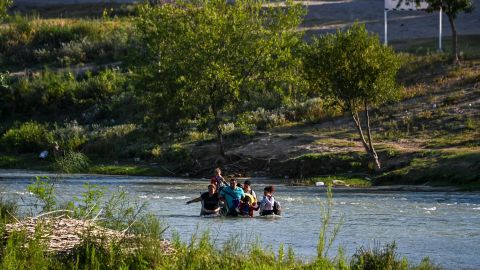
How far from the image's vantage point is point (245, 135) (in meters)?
54.4

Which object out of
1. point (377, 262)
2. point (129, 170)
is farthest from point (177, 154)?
point (377, 262)

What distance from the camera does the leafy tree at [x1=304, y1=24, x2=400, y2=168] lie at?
44062mm

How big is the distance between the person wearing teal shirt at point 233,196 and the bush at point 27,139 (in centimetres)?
2714

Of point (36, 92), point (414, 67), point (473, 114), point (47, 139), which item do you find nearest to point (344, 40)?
A: point (473, 114)

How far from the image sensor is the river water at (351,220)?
2730 cm

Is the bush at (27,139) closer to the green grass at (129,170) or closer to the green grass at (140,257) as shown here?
the green grass at (129,170)

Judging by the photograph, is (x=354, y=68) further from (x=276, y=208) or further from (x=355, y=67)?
(x=276, y=208)

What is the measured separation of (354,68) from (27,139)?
23770 millimetres

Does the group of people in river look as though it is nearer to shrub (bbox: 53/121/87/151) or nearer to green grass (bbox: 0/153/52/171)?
green grass (bbox: 0/153/52/171)

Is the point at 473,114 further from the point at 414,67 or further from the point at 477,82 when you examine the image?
the point at 414,67

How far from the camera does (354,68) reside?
145 ft

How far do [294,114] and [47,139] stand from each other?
1317 cm

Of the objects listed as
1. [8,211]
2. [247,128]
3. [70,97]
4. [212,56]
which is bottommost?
[247,128]

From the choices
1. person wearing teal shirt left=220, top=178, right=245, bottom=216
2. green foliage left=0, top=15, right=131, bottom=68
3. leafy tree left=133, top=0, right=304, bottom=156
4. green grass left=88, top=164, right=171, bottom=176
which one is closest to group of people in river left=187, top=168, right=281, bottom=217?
person wearing teal shirt left=220, top=178, right=245, bottom=216
